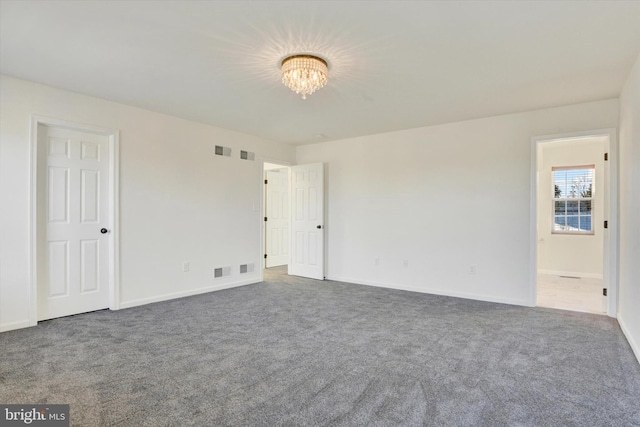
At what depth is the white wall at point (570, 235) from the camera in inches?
249

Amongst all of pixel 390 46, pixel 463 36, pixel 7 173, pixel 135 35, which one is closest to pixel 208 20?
pixel 135 35

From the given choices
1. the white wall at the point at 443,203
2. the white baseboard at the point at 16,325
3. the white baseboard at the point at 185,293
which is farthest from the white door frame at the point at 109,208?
the white wall at the point at 443,203

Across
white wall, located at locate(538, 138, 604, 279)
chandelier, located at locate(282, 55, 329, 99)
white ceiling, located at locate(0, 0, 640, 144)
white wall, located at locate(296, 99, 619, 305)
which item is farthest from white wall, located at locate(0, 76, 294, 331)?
→ white wall, located at locate(538, 138, 604, 279)

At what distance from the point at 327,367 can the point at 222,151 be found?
385cm

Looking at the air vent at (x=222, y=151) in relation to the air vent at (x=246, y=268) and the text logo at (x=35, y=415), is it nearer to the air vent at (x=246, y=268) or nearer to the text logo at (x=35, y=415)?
the air vent at (x=246, y=268)

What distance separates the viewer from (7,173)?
3.28 meters

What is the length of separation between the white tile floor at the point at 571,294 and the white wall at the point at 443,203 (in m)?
0.58

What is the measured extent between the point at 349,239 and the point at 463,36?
12.7 ft

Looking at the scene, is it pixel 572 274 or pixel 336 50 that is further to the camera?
pixel 572 274

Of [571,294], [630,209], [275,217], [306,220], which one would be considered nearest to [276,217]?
[275,217]

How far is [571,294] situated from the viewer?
16.2 feet

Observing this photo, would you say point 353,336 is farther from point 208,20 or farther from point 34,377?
point 208,20

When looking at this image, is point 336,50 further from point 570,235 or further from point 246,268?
point 570,235

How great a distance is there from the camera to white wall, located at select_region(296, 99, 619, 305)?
435cm
